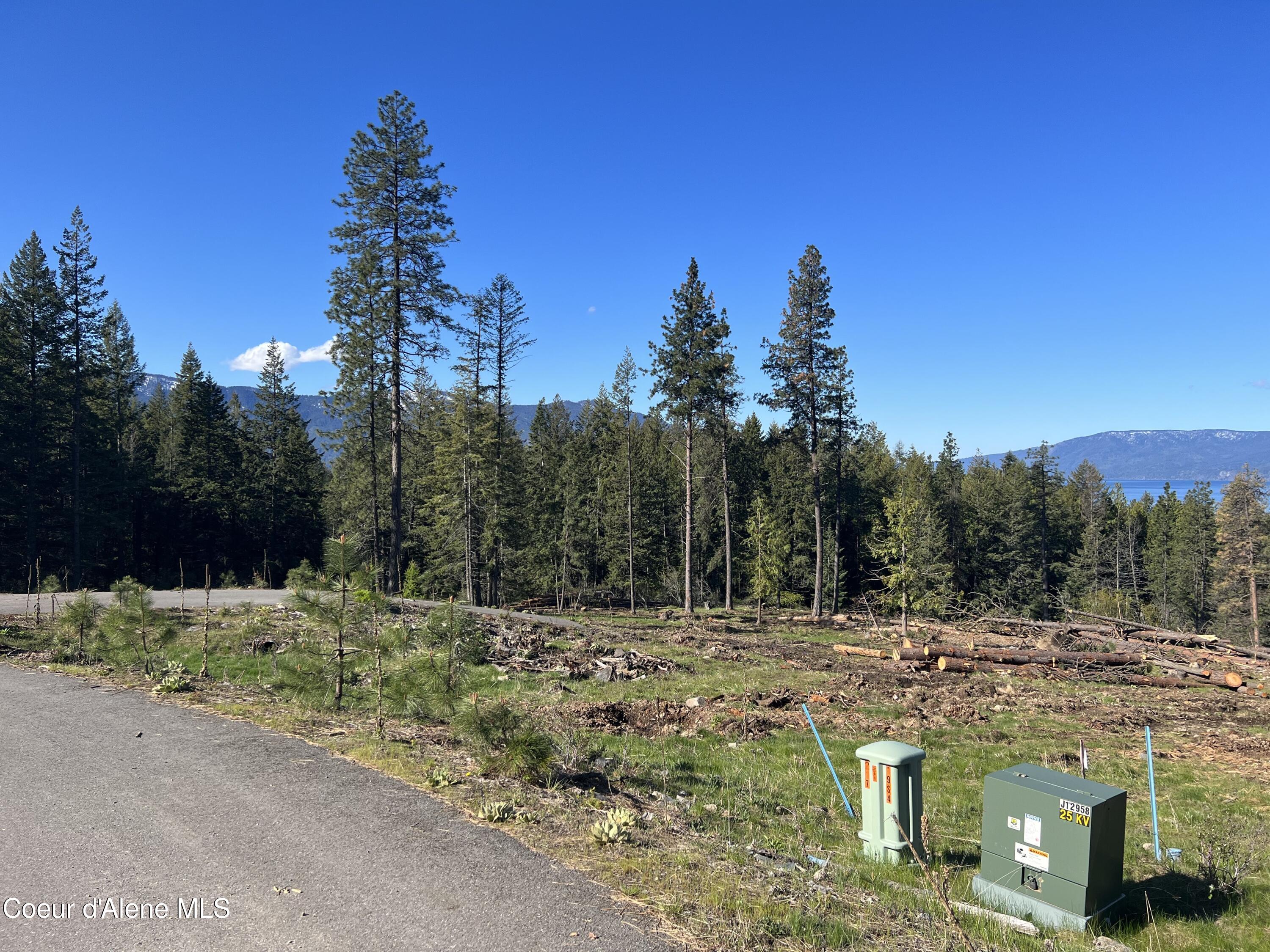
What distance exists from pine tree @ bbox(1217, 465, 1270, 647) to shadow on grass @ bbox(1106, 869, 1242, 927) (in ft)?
179

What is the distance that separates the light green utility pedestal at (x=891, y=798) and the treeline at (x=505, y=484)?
22.7 ft

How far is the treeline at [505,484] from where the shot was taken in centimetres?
2803

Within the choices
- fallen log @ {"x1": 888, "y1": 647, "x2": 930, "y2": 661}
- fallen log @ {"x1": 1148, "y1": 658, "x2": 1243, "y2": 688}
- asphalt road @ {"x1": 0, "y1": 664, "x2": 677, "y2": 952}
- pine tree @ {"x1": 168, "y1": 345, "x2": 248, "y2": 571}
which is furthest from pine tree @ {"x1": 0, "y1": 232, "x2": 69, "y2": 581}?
fallen log @ {"x1": 1148, "y1": 658, "x2": 1243, "y2": 688}

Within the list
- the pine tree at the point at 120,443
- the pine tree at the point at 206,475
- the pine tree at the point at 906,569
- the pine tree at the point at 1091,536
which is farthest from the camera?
the pine tree at the point at 1091,536

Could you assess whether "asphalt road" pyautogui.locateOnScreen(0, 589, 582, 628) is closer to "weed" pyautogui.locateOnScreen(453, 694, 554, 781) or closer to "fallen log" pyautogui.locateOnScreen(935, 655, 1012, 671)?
"weed" pyautogui.locateOnScreen(453, 694, 554, 781)

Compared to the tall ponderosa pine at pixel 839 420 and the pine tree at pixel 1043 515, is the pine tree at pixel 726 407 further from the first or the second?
the pine tree at pixel 1043 515

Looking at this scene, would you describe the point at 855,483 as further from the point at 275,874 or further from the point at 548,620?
the point at 275,874

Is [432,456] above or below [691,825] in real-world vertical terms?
above

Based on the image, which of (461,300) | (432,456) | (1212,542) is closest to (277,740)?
(461,300)

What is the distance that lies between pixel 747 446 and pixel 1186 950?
1978 inches

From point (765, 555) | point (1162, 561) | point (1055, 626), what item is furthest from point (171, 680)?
point (1162, 561)

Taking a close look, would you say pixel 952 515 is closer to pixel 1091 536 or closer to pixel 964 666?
pixel 1091 536

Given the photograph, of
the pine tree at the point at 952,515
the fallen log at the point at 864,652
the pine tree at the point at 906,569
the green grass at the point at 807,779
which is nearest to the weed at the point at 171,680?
the green grass at the point at 807,779

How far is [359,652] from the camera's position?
913cm
